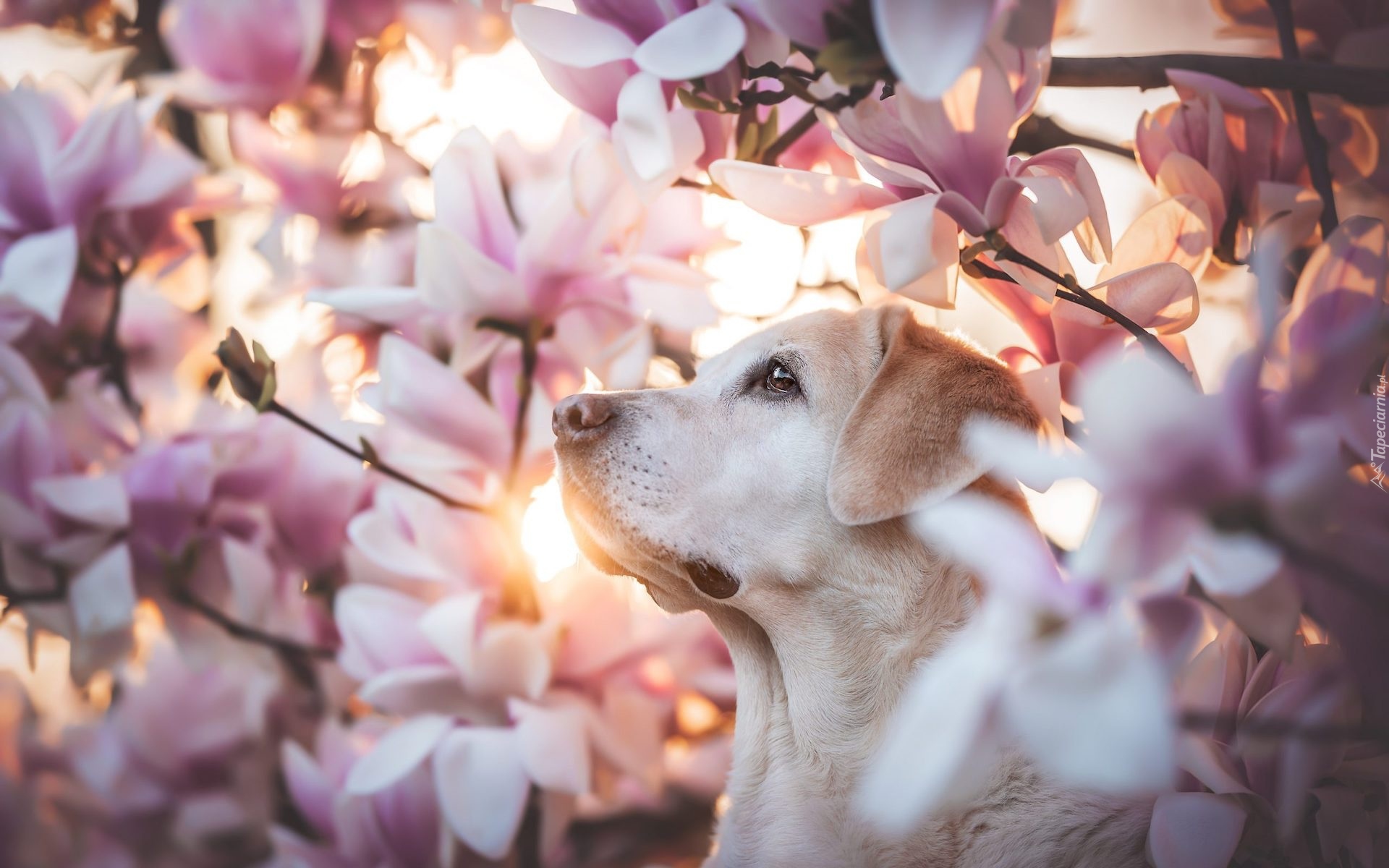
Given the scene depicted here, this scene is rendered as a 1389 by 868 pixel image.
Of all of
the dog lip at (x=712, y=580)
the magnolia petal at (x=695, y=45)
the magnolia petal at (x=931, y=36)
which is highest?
the magnolia petal at (x=931, y=36)

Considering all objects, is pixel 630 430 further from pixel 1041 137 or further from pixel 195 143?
pixel 195 143

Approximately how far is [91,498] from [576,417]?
0.47m

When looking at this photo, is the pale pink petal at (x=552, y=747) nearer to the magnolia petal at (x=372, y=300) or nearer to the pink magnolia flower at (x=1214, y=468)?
the magnolia petal at (x=372, y=300)

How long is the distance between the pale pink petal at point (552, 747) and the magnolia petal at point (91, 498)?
1.37 ft

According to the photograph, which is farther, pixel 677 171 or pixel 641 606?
pixel 641 606

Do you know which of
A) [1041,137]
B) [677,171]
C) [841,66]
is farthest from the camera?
[1041,137]

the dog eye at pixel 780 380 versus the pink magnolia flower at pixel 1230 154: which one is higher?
the pink magnolia flower at pixel 1230 154

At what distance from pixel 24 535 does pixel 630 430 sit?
1.94 ft

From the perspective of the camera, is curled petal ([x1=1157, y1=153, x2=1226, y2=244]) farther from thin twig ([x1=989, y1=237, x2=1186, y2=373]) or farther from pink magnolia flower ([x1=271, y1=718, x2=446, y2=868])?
pink magnolia flower ([x1=271, y1=718, x2=446, y2=868])

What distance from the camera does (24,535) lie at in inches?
34.1

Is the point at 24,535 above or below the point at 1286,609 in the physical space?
below

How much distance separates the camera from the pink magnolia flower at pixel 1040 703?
0.26m

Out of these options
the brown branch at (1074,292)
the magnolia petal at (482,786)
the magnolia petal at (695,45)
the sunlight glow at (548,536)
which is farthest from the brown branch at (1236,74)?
the magnolia petal at (482,786)

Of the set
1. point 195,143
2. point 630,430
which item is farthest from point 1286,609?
point 195,143
